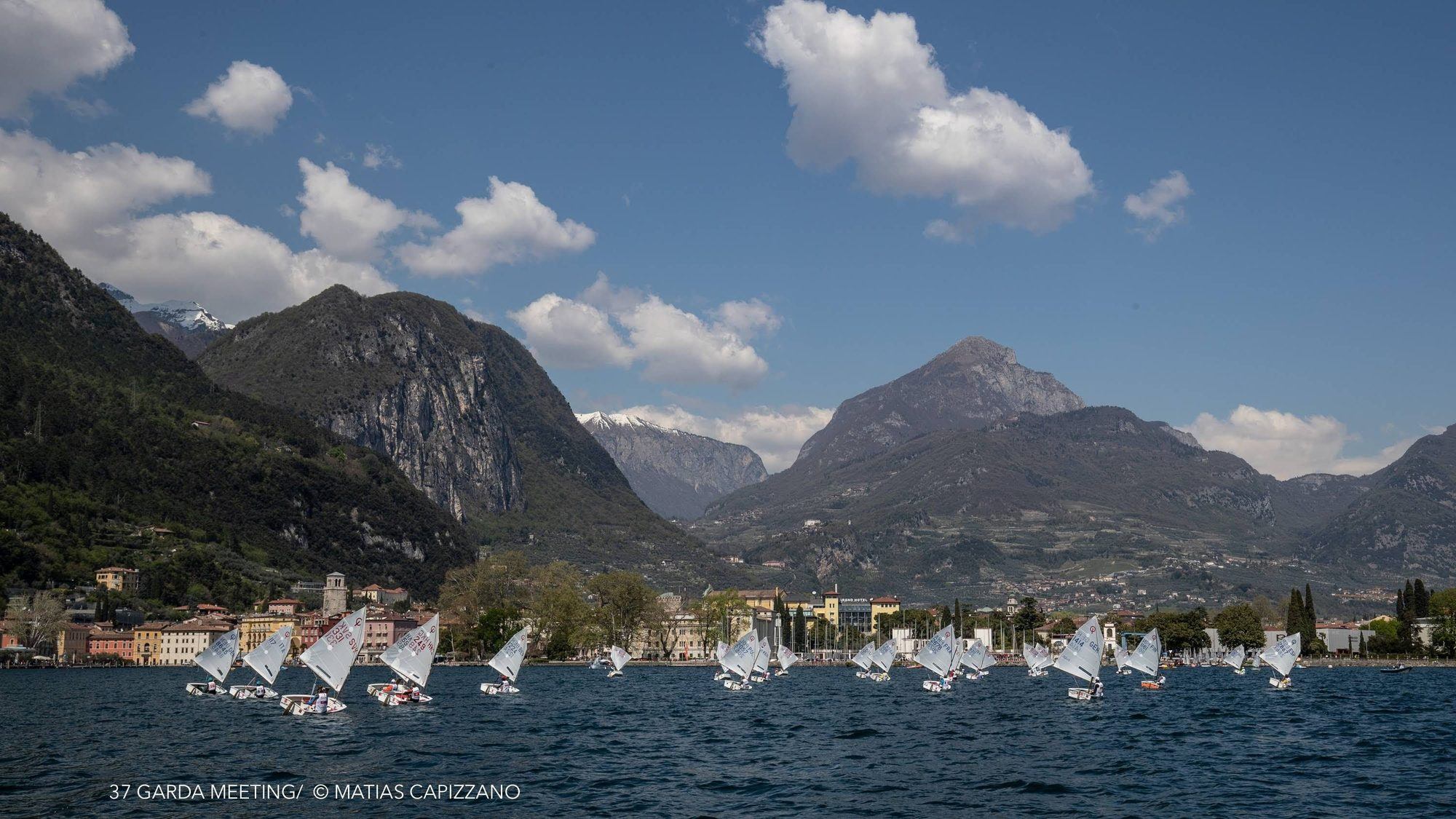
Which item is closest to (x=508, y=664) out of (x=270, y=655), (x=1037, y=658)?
(x=270, y=655)

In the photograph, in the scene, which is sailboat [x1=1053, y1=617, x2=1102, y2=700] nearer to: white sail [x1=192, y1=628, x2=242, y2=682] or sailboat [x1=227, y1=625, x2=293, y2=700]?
sailboat [x1=227, y1=625, x2=293, y2=700]

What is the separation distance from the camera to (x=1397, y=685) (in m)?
145

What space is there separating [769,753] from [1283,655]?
9978 centimetres

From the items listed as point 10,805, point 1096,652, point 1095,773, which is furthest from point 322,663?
point 1096,652

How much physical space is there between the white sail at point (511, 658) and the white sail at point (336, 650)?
35.3 m

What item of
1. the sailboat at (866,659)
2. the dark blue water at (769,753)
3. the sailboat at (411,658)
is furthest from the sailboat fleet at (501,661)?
the dark blue water at (769,753)

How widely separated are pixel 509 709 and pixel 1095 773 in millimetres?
53797

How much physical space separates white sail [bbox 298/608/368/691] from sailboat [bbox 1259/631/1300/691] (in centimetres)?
10152

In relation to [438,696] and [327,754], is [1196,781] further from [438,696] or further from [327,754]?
[438,696]

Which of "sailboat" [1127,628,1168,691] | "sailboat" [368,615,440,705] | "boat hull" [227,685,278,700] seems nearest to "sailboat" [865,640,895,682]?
"sailboat" [1127,628,1168,691]

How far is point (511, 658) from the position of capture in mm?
121875

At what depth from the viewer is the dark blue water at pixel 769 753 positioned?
4644cm

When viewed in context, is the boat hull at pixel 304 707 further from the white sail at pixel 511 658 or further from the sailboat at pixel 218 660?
the white sail at pixel 511 658

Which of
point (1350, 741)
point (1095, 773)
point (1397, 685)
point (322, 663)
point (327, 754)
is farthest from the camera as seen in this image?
point (1397, 685)
